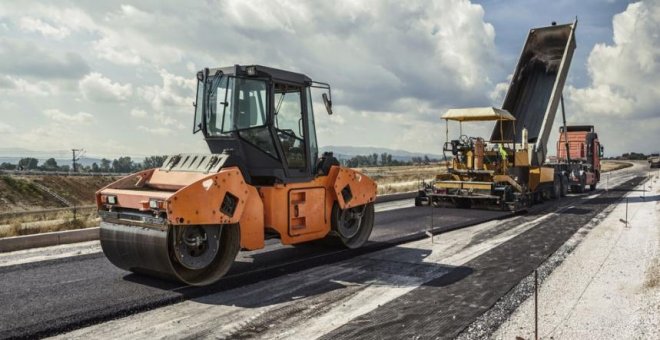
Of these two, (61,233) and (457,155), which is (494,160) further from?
(61,233)

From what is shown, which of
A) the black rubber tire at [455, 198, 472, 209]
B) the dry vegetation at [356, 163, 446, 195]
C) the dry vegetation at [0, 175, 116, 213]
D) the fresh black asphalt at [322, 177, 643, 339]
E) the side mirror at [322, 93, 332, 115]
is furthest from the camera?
the dry vegetation at [0, 175, 116, 213]

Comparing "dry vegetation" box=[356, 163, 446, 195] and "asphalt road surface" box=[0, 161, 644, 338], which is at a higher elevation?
"dry vegetation" box=[356, 163, 446, 195]

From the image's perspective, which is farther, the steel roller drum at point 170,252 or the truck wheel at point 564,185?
the truck wheel at point 564,185

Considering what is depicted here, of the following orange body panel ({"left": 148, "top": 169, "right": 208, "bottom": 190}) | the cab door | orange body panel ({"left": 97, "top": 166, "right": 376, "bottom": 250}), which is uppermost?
the cab door

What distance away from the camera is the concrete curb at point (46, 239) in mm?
9008

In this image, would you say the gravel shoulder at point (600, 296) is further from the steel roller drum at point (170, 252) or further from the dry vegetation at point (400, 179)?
the dry vegetation at point (400, 179)

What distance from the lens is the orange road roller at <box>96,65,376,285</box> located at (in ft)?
20.2

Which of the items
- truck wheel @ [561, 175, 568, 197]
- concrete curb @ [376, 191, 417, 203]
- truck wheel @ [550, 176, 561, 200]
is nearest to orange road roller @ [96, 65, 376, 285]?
concrete curb @ [376, 191, 417, 203]

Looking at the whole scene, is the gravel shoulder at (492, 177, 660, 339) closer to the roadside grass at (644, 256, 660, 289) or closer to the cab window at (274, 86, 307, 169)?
the roadside grass at (644, 256, 660, 289)

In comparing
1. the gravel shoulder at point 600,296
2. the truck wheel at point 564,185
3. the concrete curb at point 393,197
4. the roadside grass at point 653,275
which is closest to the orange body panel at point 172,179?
the gravel shoulder at point 600,296

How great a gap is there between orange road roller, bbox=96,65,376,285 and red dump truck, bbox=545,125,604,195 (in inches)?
640

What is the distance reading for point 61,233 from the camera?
9.79 m

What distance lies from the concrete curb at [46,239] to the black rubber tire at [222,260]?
469 centimetres

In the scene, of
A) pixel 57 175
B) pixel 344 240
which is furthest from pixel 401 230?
pixel 57 175
